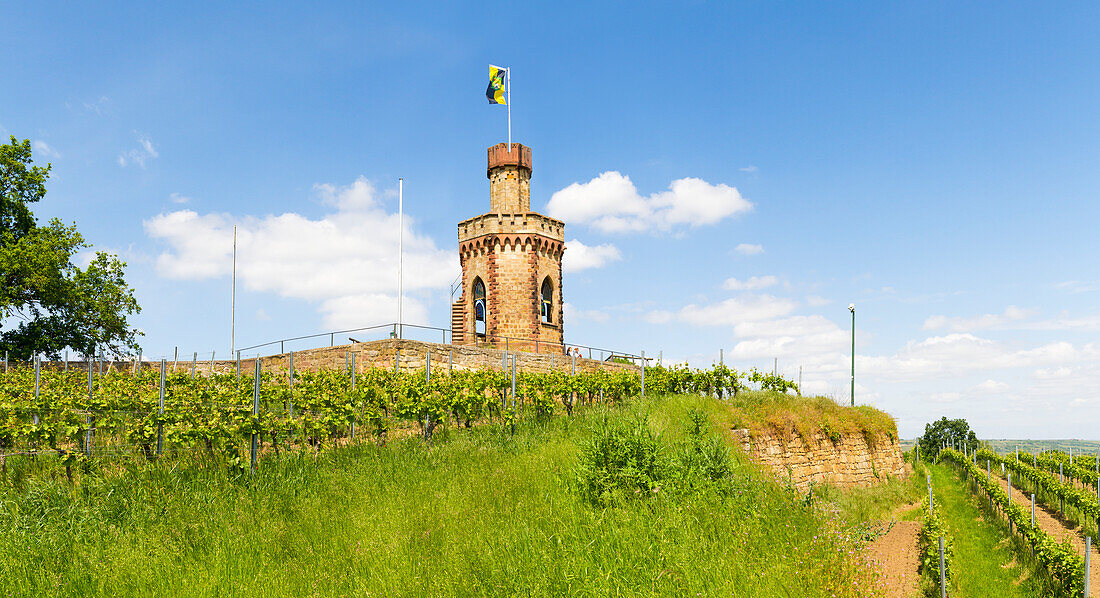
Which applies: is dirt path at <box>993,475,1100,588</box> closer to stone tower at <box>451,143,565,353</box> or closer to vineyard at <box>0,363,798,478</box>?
vineyard at <box>0,363,798,478</box>

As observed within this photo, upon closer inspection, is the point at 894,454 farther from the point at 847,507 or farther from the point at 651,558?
the point at 651,558

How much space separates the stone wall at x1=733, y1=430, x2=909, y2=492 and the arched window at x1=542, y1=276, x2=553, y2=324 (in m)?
19.7

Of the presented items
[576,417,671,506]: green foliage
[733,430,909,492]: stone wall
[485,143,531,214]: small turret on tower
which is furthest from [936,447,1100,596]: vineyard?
[485,143,531,214]: small turret on tower

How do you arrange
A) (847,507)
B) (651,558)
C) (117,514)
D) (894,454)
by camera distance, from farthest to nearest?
1. (894,454)
2. (847,507)
3. (117,514)
4. (651,558)

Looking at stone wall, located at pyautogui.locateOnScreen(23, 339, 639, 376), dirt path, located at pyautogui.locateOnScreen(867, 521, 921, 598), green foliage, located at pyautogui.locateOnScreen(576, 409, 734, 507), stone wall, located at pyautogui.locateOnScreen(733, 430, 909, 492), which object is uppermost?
stone wall, located at pyautogui.locateOnScreen(23, 339, 639, 376)

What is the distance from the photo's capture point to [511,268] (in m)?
38.8

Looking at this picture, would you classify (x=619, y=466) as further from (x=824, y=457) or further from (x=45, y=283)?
(x=45, y=283)

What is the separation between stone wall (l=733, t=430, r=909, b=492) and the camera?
18.3 m

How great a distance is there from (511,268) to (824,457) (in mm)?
21685

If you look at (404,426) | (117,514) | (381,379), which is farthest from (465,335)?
(117,514)

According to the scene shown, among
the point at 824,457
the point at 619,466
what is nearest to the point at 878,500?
the point at 824,457

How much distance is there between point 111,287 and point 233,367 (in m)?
7.11

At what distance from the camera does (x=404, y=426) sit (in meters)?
15.6

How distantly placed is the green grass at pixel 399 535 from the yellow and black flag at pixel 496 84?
3320 cm
